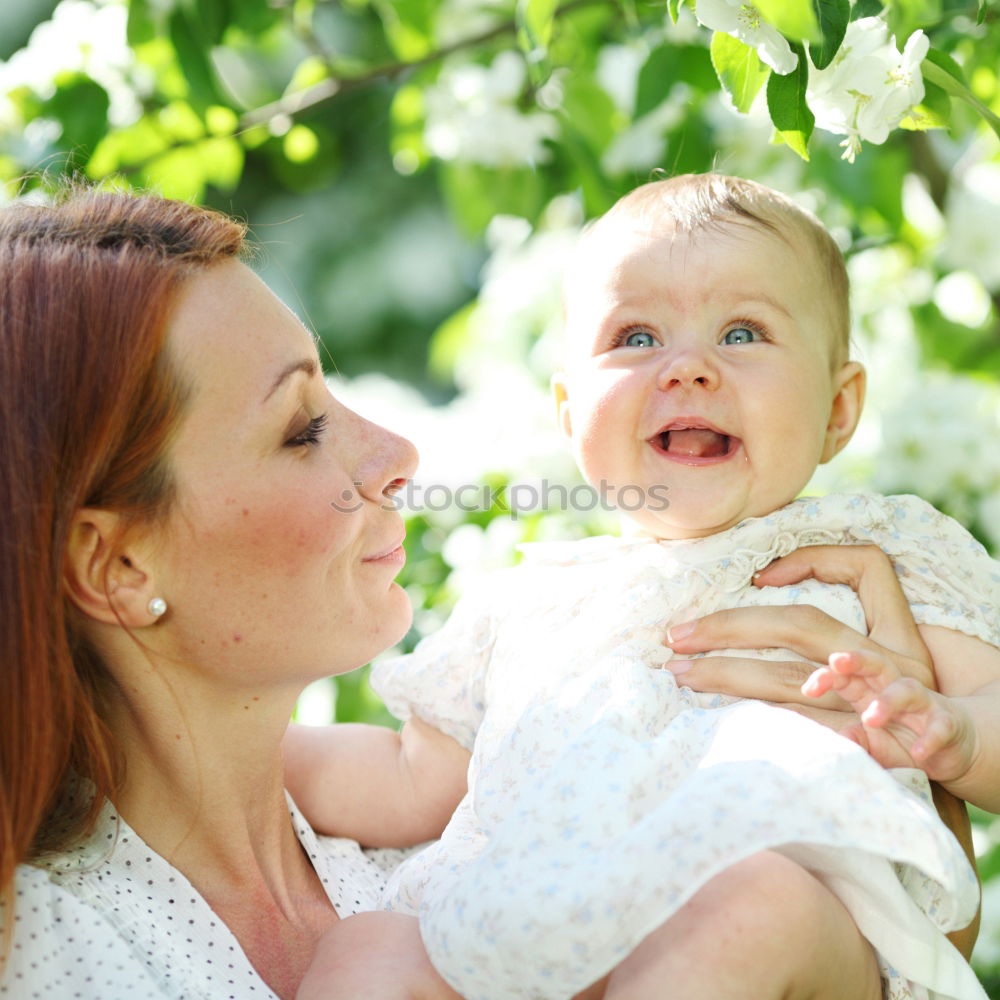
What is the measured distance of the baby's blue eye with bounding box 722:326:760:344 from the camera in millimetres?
1625

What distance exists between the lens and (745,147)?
108 inches

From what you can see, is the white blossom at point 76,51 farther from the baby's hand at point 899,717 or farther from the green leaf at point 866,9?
the baby's hand at point 899,717

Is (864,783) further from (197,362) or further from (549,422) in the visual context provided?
(549,422)

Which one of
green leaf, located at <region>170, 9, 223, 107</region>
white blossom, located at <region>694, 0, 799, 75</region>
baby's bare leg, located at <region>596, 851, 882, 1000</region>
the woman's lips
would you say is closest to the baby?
baby's bare leg, located at <region>596, 851, 882, 1000</region>

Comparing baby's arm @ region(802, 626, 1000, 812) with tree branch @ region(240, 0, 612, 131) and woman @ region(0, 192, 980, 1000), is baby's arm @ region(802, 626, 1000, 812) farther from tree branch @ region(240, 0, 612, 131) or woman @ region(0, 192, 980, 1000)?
tree branch @ region(240, 0, 612, 131)

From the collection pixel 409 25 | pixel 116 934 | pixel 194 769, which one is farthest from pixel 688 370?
pixel 409 25

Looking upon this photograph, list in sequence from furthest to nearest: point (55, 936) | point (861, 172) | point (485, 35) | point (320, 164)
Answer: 1. point (320, 164)
2. point (485, 35)
3. point (861, 172)
4. point (55, 936)

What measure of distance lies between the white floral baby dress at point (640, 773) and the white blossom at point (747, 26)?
0.56 meters

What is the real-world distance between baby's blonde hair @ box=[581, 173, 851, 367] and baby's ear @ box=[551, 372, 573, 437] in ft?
0.71

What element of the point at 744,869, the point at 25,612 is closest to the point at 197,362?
the point at 25,612

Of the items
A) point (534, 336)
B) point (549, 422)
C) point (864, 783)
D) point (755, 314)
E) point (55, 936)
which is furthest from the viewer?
point (534, 336)

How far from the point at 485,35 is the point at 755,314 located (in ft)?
4.22

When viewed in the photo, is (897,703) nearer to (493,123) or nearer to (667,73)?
(667,73)

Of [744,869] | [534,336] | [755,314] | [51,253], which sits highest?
[51,253]
